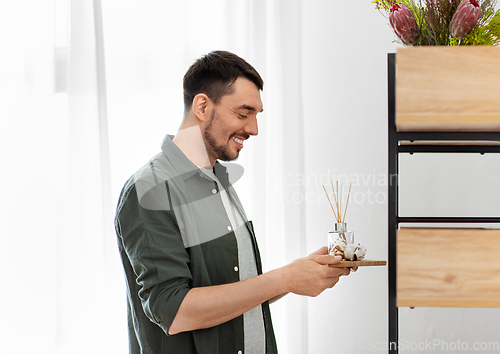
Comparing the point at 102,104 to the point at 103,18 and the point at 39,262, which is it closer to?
the point at 103,18

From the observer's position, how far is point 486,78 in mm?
746

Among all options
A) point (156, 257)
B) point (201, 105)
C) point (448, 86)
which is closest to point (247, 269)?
point (156, 257)

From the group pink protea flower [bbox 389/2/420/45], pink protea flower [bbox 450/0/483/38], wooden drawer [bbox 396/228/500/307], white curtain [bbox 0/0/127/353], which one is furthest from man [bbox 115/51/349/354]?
white curtain [bbox 0/0/127/353]

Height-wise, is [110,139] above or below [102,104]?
below

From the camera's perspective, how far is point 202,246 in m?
0.87

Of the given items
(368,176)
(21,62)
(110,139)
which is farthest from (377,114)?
(21,62)

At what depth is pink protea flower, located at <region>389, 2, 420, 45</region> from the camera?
0.86 meters

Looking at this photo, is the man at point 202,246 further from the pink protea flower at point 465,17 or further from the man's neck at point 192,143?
the pink protea flower at point 465,17

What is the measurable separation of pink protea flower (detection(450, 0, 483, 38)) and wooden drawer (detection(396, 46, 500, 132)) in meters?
0.11

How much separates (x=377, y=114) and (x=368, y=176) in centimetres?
24

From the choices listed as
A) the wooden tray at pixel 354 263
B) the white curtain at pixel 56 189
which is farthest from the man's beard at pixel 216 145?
the white curtain at pixel 56 189

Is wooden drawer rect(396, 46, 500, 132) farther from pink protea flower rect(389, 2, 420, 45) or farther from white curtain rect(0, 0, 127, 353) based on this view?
white curtain rect(0, 0, 127, 353)

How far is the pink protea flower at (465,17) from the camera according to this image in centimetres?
82

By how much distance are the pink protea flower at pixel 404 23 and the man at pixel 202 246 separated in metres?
0.33
